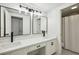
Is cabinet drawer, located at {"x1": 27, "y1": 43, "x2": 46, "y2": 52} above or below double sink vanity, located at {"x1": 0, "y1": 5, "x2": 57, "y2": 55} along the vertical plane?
below

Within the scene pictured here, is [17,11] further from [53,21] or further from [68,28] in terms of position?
[68,28]

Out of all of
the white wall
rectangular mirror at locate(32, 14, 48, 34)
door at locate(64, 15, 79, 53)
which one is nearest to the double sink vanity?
rectangular mirror at locate(32, 14, 48, 34)

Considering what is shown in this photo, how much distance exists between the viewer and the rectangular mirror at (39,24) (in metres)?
1.83

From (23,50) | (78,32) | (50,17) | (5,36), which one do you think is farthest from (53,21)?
(5,36)

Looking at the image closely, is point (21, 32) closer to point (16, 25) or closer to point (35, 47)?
point (16, 25)

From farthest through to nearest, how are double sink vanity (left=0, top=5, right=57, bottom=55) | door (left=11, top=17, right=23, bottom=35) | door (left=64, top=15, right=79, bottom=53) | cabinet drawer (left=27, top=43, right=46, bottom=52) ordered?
door (left=64, top=15, right=79, bottom=53) → door (left=11, top=17, right=23, bottom=35) → cabinet drawer (left=27, top=43, right=46, bottom=52) → double sink vanity (left=0, top=5, right=57, bottom=55)

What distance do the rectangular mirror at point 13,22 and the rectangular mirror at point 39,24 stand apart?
0.21 m

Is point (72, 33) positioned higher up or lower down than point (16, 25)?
lower down

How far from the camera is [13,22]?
1347 millimetres

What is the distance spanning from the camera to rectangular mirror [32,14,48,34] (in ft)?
5.99

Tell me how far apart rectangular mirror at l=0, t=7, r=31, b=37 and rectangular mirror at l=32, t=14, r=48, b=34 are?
0.21 meters

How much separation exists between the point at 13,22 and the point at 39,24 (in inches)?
30.9

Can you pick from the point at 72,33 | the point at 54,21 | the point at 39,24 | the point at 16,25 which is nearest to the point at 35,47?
the point at 16,25

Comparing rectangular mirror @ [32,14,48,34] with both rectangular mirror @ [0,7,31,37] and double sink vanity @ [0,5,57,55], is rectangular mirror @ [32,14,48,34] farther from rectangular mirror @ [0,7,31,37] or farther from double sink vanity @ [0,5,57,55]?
rectangular mirror @ [0,7,31,37]
